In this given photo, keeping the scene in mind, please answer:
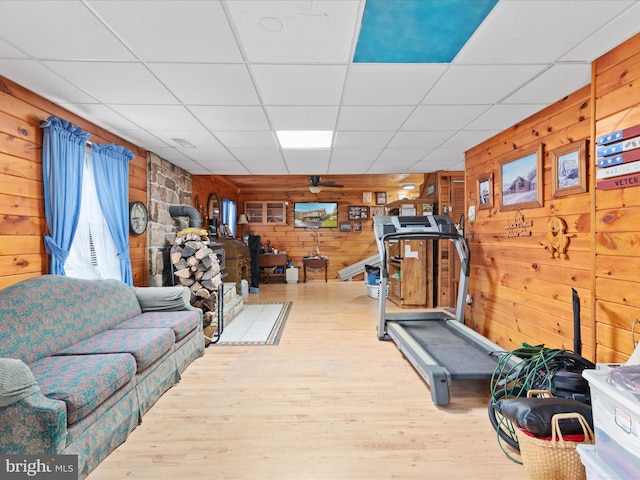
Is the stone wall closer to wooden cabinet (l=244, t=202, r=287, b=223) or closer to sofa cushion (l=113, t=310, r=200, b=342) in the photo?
Answer: sofa cushion (l=113, t=310, r=200, b=342)

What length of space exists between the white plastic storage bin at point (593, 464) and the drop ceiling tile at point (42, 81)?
3806mm

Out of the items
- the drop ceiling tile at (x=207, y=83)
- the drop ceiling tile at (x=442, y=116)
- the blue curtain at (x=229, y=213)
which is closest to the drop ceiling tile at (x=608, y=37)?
the drop ceiling tile at (x=442, y=116)

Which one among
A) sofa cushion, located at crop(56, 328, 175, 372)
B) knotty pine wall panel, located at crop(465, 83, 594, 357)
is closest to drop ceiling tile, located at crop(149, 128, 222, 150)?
sofa cushion, located at crop(56, 328, 175, 372)

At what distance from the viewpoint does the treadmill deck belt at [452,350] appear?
2545 millimetres

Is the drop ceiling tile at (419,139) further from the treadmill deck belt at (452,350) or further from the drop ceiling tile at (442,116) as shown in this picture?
the treadmill deck belt at (452,350)

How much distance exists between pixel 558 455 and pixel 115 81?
3583 mm

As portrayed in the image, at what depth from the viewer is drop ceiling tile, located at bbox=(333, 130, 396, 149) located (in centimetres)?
343

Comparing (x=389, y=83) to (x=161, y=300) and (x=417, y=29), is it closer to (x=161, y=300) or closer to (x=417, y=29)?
(x=417, y=29)

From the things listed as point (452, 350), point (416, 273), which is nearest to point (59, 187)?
point (452, 350)

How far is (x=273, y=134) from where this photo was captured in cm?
344

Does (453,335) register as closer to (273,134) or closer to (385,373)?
(385,373)

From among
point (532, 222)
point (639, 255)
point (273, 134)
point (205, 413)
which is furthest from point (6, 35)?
point (532, 222)

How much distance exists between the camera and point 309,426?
6.92 ft

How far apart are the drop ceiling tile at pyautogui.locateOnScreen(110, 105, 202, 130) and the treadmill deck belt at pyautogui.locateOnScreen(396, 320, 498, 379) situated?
3.25m
